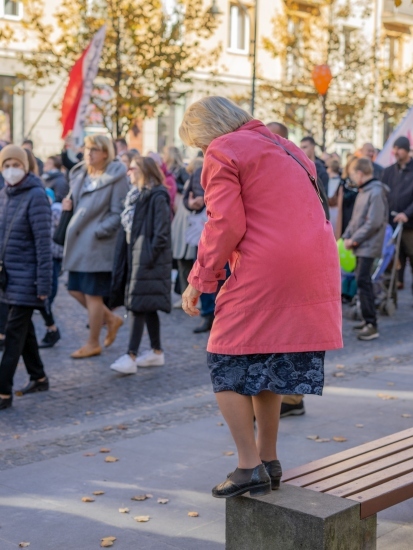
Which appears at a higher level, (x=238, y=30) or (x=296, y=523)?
(x=238, y=30)

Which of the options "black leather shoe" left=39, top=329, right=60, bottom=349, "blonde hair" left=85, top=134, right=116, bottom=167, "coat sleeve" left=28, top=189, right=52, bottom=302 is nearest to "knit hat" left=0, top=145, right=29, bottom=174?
"coat sleeve" left=28, top=189, right=52, bottom=302

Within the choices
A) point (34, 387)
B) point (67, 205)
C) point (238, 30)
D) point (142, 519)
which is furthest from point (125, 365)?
point (238, 30)

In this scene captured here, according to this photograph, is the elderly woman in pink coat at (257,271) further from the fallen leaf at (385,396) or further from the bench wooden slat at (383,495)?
the fallen leaf at (385,396)

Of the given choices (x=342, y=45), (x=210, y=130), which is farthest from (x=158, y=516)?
(x=342, y=45)

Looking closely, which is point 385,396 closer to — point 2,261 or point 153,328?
point 153,328

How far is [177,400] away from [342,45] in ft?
80.8

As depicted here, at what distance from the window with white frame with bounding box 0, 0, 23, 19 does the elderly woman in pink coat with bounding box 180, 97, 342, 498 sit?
81.0 ft

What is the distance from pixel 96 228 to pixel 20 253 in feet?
5.73

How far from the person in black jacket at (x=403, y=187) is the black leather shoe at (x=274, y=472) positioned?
29.0 feet

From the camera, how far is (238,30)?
1362 inches

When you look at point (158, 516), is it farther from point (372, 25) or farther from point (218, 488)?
point (372, 25)

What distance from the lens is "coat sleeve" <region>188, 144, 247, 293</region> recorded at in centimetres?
406

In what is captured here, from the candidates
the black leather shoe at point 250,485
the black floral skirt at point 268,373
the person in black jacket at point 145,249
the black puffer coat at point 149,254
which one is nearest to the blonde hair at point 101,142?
the person in black jacket at point 145,249

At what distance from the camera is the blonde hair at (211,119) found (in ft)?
13.8
